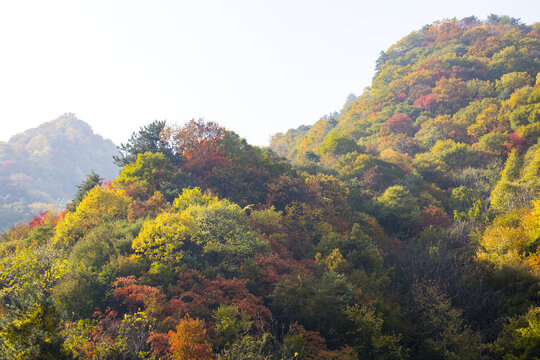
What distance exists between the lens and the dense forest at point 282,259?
15086mm

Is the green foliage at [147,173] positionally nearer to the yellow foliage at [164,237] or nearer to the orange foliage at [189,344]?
the yellow foliage at [164,237]

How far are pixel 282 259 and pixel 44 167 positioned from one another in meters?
171

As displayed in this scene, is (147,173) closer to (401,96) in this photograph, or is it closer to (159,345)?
(159,345)

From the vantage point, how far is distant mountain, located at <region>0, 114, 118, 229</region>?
12219 centimetres

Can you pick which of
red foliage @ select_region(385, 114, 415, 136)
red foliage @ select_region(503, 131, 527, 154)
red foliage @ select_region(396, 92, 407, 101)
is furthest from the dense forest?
red foliage @ select_region(396, 92, 407, 101)

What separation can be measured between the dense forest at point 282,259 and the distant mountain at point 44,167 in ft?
311

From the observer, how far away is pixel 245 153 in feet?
124

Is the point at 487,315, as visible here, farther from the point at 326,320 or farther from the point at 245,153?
the point at 245,153

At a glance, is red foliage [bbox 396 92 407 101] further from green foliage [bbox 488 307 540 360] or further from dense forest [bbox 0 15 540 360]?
green foliage [bbox 488 307 540 360]

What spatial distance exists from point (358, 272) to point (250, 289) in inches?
307

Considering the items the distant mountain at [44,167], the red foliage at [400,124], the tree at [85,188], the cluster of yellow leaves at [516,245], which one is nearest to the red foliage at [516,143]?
the red foliage at [400,124]

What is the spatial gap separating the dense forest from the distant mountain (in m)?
94.7

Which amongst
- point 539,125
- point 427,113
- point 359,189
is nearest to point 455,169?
point 539,125

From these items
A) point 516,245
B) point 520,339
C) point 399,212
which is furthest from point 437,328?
point 399,212
